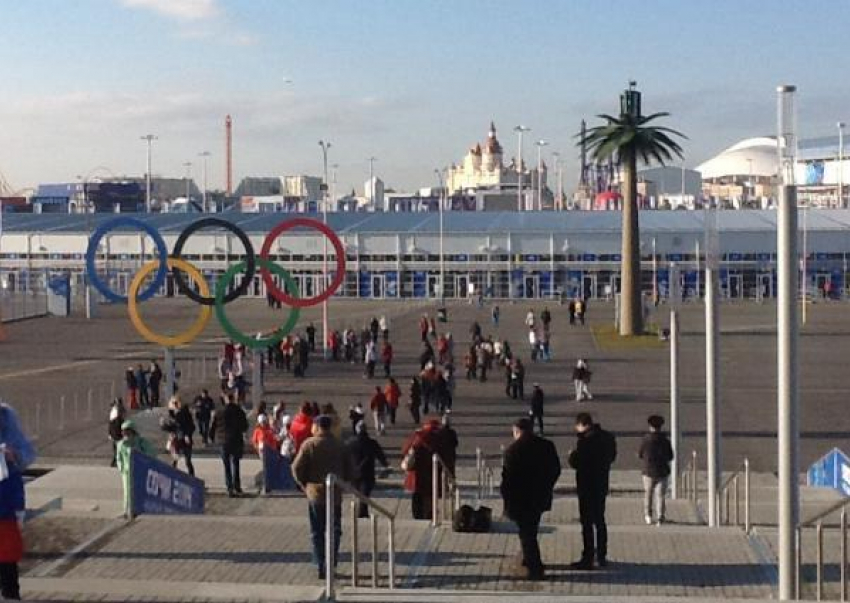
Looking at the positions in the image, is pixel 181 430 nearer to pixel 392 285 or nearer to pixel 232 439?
pixel 232 439

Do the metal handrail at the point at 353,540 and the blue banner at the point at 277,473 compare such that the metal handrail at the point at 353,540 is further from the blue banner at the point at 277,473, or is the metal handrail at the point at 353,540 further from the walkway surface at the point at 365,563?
the blue banner at the point at 277,473

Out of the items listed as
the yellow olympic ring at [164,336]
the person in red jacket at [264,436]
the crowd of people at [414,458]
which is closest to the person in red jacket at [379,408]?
the crowd of people at [414,458]

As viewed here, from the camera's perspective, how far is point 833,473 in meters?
17.9

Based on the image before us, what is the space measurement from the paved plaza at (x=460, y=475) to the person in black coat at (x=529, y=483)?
0.84ft

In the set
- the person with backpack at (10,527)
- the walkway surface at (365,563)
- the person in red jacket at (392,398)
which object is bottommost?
the person in red jacket at (392,398)

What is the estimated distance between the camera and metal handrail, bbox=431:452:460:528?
42.1 ft

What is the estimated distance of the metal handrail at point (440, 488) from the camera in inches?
505

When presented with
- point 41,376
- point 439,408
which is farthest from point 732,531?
point 41,376

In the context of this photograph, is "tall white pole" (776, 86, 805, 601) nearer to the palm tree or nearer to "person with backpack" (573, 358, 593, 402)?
"person with backpack" (573, 358, 593, 402)

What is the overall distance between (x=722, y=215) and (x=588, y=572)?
74568 mm

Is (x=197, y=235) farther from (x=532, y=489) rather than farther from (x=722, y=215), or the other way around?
(x=532, y=489)

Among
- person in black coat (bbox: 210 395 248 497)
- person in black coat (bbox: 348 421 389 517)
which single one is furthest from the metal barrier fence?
person in black coat (bbox: 348 421 389 517)

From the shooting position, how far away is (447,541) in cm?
1115

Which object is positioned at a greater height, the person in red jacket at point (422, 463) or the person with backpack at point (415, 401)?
the person in red jacket at point (422, 463)
